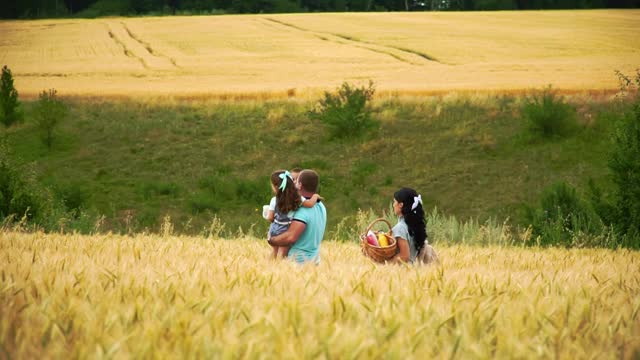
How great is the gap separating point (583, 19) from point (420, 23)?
41.2 feet

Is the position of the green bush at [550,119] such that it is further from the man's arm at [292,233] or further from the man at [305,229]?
the man's arm at [292,233]

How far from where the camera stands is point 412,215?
8.09 metres

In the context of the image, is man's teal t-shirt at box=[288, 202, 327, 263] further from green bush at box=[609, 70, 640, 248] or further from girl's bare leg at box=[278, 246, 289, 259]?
green bush at box=[609, 70, 640, 248]

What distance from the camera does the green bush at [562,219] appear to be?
17183 mm

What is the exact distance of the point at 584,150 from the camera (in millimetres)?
32250

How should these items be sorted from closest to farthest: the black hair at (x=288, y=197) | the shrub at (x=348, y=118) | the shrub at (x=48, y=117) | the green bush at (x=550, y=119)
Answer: the black hair at (x=288, y=197) → the green bush at (x=550, y=119) → the shrub at (x=348, y=118) → the shrub at (x=48, y=117)

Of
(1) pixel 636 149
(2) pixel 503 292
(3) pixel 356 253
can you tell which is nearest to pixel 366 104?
(1) pixel 636 149

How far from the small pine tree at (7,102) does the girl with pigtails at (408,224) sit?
30048 mm

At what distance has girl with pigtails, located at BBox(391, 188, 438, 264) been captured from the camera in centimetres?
805

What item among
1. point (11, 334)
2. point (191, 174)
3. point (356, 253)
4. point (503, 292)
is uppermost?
point (11, 334)

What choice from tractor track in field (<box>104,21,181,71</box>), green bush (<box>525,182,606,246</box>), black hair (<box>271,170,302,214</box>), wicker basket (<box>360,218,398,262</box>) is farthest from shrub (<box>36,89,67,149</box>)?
wicker basket (<box>360,218,398,262</box>)

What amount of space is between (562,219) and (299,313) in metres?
14.1

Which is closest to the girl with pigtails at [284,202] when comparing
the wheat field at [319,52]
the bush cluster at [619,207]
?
the bush cluster at [619,207]

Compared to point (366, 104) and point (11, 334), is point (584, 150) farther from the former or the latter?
point (11, 334)
